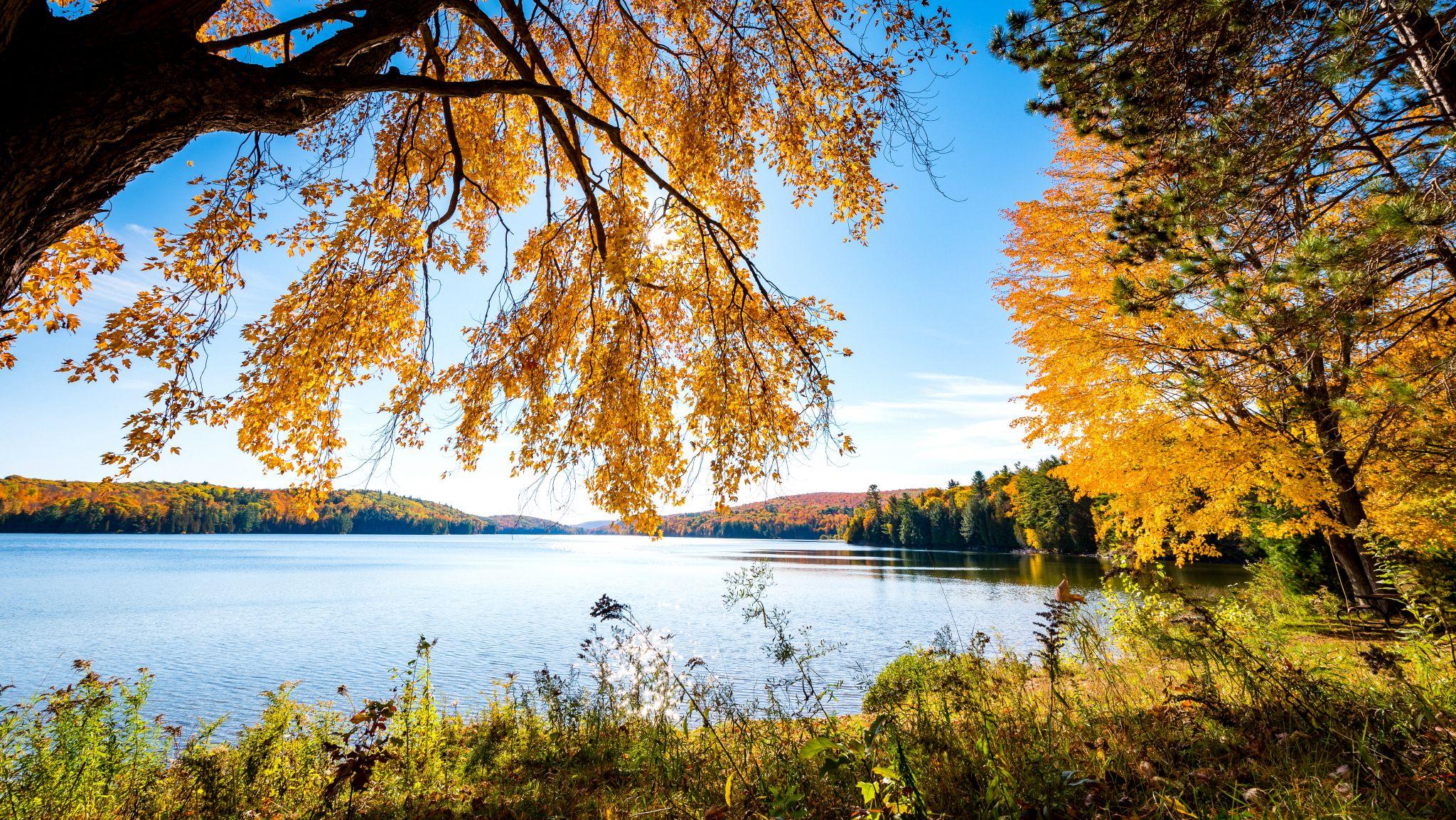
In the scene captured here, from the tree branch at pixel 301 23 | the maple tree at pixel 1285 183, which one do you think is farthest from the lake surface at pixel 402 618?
the tree branch at pixel 301 23

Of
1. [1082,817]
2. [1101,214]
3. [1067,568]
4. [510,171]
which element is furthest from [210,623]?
[1067,568]

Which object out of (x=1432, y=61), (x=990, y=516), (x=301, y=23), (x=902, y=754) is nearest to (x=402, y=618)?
(x=301, y=23)

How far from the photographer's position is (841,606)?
21.2 m

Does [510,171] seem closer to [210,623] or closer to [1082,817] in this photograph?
[1082,817]

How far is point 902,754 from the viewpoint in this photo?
1932 mm

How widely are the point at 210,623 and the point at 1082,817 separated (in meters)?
24.0

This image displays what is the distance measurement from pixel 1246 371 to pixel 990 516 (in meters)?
65.9

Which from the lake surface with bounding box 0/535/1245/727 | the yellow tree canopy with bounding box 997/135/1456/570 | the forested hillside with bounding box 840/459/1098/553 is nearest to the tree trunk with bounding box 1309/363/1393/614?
the yellow tree canopy with bounding box 997/135/1456/570

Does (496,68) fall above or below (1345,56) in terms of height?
above

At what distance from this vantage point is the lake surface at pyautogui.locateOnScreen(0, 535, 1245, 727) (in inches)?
457

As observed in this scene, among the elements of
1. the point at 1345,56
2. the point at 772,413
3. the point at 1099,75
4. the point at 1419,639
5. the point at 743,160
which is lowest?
the point at 1419,639

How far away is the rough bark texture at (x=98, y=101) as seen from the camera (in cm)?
226

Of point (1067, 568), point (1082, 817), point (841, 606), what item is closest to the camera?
point (1082, 817)

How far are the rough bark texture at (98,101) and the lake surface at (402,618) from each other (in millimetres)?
8618
